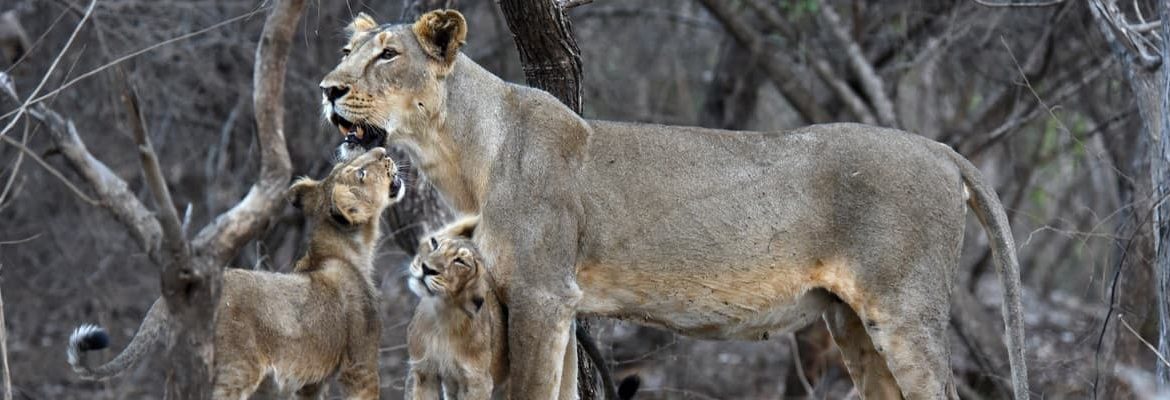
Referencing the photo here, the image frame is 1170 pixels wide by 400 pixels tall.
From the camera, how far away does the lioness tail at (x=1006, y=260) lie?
6793 millimetres

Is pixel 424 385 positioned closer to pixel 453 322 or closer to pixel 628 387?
pixel 453 322

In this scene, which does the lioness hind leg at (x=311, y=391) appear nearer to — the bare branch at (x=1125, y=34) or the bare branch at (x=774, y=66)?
the bare branch at (x=1125, y=34)

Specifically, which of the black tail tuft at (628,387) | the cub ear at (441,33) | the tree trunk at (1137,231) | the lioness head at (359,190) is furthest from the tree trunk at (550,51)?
the tree trunk at (1137,231)

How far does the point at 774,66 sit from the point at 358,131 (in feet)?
21.9

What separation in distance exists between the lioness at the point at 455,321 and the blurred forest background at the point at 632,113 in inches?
146

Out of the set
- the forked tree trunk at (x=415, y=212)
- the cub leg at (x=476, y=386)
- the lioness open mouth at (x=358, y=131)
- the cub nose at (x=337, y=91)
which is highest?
the cub nose at (x=337, y=91)

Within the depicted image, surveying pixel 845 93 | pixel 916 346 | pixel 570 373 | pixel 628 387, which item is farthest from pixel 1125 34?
pixel 845 93

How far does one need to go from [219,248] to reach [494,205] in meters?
1.99

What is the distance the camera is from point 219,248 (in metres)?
4.57

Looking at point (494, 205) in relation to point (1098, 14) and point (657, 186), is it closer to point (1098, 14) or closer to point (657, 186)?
point (657, 186)

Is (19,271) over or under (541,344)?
under

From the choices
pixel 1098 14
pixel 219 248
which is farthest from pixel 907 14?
pixel 219 248

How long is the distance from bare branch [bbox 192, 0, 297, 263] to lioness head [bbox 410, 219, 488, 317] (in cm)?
155

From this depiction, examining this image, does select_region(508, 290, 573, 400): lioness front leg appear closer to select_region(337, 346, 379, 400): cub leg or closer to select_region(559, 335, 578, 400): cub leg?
select_region(559, 335, 578, 400): cub leg
